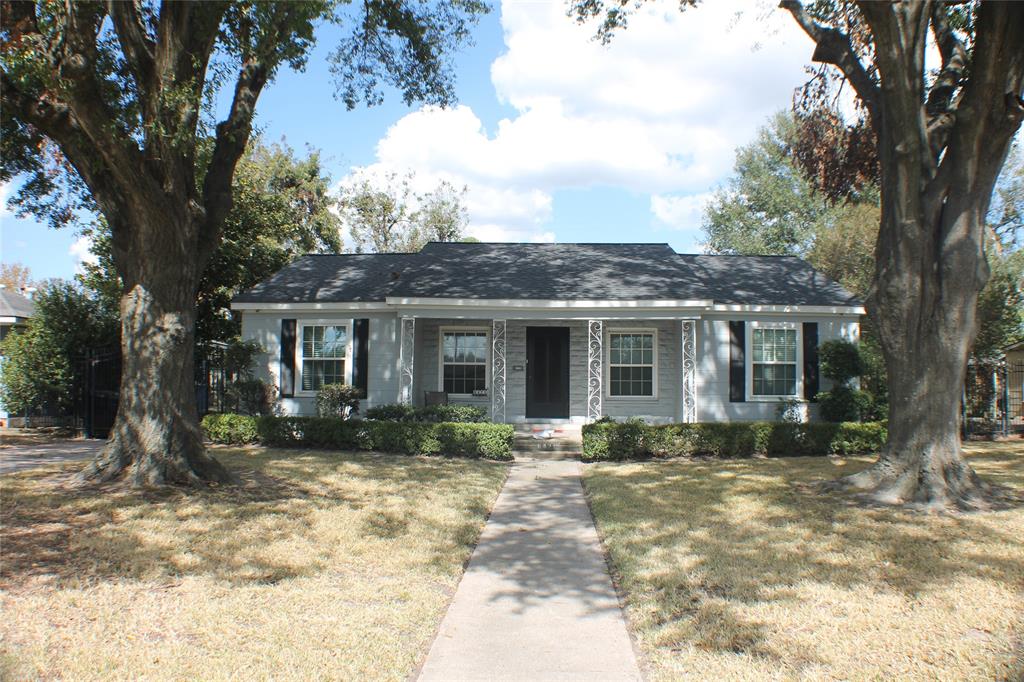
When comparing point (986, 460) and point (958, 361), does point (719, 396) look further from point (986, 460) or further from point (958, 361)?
point (958, 361)

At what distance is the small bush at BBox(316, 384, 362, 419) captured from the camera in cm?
1450

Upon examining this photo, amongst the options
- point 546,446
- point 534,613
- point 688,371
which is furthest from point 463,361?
point 534,613

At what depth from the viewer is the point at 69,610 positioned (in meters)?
4.44

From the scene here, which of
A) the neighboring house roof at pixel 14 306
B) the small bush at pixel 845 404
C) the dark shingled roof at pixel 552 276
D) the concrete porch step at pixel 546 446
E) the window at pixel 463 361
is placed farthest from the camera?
the neighboring house roof at pixel 14 306

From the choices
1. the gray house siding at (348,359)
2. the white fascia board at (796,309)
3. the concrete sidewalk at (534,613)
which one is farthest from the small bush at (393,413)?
the white fascia board at (796,309)

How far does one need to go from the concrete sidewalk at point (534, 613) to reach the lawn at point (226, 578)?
22 centimetres

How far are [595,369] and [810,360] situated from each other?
5018mm

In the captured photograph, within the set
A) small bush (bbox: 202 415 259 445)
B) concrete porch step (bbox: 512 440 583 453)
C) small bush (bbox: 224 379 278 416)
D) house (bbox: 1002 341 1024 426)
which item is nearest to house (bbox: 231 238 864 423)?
small bush (bbox: 224 379 278 416)

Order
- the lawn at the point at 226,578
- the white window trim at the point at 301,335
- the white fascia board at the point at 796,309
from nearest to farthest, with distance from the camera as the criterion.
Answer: the lawn at the point at 226,578
the white fascia board at the point at 796,309
the white window trim at the point at 301,335

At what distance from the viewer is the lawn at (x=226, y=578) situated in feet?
12.9

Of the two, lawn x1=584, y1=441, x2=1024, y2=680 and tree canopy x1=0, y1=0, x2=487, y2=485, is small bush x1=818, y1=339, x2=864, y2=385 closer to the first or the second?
lawn x1=584, y1=441, x2=1024, y2=680

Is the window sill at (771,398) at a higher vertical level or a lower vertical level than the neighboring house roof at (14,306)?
lower

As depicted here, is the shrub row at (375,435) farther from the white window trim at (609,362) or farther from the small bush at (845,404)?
the small bush at (845,404)

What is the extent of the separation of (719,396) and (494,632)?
39.2ft
